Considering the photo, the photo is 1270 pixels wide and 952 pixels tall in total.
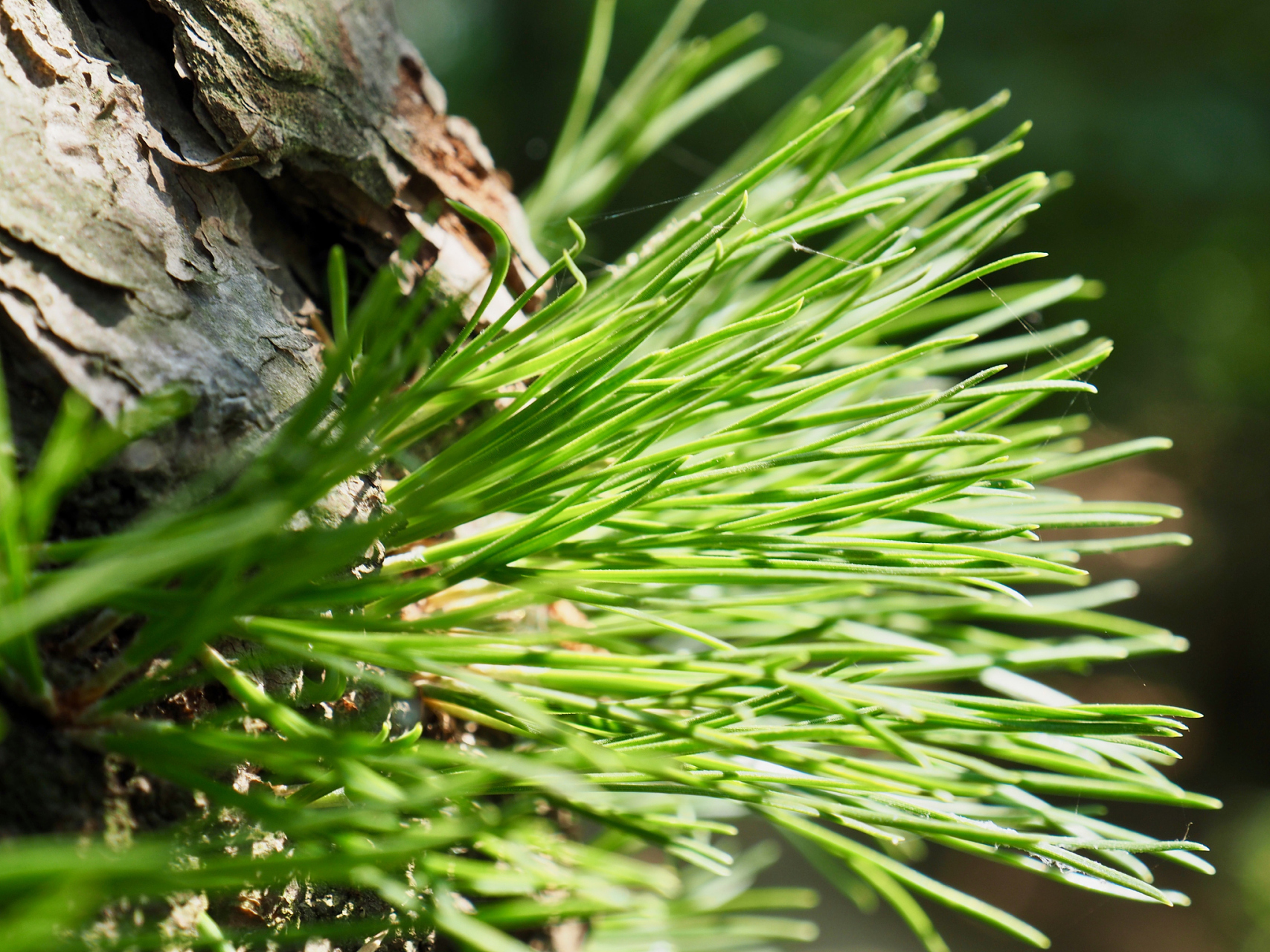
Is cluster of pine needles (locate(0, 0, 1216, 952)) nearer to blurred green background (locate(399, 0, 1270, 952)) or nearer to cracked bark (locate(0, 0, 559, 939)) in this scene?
cracked bark (locate(0, 0, 559, 939))

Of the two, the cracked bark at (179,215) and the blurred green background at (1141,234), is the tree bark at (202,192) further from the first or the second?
the blurred green background at (1141,234)

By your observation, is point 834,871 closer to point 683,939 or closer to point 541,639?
point 683,939

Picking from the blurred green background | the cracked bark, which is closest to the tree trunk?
the cracked bark

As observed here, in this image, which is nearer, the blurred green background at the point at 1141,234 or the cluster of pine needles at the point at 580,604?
the cluster of pine needles at the point at 580,604

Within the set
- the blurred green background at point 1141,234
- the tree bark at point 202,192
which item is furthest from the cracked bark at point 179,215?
the blurred green background at point 1141,234

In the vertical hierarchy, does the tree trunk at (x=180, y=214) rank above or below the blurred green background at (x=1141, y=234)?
below

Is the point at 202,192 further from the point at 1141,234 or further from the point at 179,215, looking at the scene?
the point at 1141,234

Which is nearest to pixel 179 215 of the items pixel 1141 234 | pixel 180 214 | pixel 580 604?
pixel 180 214
